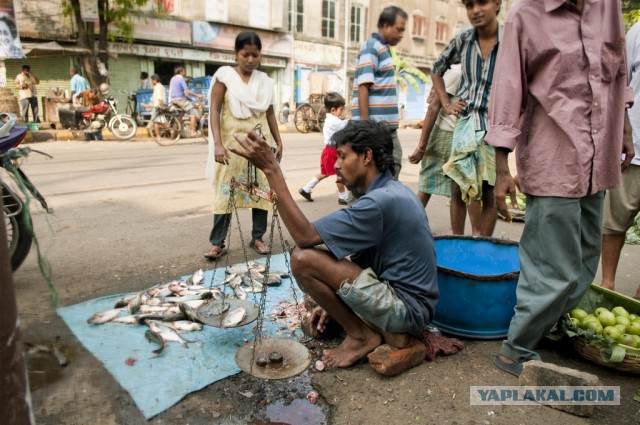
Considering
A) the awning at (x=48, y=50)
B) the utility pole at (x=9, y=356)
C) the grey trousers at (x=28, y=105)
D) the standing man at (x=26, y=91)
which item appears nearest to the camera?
the utility pole at (x=9, y=356)

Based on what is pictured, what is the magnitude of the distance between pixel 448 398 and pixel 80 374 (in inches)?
72.7

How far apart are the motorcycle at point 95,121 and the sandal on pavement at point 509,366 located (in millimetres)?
12938

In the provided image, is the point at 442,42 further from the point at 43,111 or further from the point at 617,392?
the point at 617,392

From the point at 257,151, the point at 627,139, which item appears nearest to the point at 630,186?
the point at 627,139

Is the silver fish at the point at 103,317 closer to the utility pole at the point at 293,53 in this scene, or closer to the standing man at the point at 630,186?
the standing man at the point at 630,186

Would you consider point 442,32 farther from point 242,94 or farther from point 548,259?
point 548,259

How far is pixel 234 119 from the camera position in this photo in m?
4.05

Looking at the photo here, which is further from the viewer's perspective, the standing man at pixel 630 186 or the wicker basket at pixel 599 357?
the standing man at pixel 630 186

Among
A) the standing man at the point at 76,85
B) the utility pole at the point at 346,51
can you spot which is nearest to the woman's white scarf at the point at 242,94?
the standing man at the point at 76,85

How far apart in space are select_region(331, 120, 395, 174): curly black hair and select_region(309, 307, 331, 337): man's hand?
3.05ft

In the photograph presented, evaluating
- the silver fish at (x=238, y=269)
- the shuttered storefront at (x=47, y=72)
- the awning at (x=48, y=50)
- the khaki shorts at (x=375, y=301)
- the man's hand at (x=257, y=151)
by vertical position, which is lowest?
the silver fish at (x=238, y=269)

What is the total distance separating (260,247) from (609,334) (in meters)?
2.77

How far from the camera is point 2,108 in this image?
11992mm

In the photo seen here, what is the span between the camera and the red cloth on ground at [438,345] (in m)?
2.69
